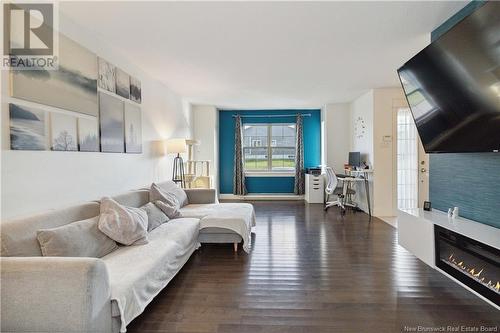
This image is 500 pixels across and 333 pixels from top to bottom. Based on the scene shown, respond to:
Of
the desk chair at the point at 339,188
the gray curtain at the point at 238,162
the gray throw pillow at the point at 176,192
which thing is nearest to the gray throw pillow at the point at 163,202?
the gray throw pillow at the point at 176,192

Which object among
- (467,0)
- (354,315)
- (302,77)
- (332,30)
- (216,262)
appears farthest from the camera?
(302,77)

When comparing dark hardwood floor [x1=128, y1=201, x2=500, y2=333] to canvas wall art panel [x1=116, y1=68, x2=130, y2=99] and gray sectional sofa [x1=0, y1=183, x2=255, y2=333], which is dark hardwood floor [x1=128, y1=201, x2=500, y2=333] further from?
canvas wall art panel [x1=116, y1=68, x2=130, y2=99]

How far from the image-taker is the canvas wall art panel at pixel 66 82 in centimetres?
206

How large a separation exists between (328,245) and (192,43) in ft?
9.86

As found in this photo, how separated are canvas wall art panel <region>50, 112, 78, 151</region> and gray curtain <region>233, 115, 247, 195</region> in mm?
5168

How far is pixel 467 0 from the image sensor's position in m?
2.29

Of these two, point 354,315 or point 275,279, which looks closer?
point 354,315

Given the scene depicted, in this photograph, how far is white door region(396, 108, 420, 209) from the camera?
204 inches

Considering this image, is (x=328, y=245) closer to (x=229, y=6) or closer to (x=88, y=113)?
(x=229, y=6)

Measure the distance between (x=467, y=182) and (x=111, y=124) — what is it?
3.69 metres

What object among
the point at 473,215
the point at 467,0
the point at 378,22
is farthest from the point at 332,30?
the point at 473,215

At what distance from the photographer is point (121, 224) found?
2357mm

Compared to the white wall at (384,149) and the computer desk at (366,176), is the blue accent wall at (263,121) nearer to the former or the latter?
the computer desk at (366,176)

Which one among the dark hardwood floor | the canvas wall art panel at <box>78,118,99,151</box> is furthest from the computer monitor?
the canvas wall art panel at <box>78,118,99,151</box>
